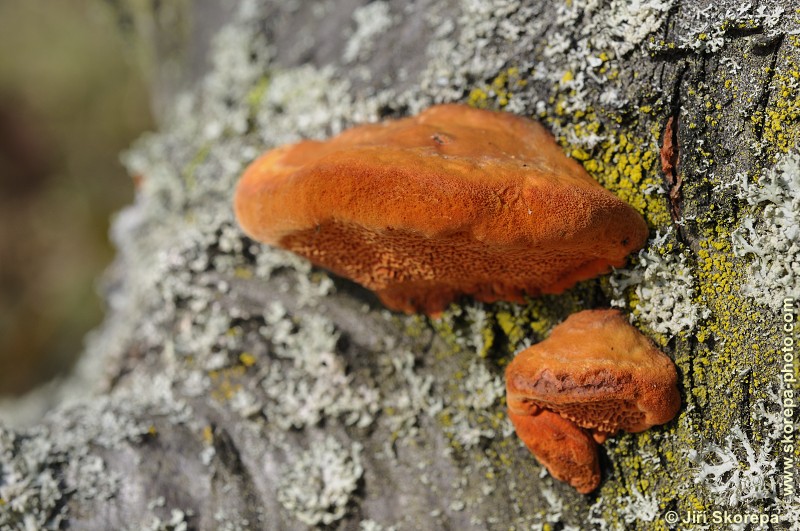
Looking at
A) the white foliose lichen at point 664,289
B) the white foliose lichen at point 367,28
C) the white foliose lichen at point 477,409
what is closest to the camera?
the white foliose lichen at point 664,289

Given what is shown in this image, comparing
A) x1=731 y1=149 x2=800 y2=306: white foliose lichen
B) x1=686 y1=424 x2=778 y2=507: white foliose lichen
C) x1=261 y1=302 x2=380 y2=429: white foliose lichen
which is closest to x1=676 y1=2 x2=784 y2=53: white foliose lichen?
x1=731 y1=149 x2=800 y2=306: white foliose lichen

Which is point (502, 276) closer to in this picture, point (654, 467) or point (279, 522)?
point (654, 467)

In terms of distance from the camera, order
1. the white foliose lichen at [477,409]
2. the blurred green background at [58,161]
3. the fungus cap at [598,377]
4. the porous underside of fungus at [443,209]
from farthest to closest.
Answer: the blurred green background at [58,161]
the white foliose lichen at [477,409]
the fungus cap at [598,377]
the porous underside of fungus at [443,209]

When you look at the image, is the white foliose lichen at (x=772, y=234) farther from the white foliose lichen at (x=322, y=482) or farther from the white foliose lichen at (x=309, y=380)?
the white foliose lichen at (x=322, y=482)

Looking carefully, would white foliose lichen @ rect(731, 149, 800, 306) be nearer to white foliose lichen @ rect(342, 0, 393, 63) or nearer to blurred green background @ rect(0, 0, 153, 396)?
white foliose lichen @ rect(342, 0, 393, 63)

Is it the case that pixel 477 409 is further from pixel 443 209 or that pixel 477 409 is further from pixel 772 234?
pixel 772 234

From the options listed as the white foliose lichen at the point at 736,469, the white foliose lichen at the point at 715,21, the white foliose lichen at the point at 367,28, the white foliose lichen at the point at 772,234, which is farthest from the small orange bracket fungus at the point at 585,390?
the white foliose lichen at the point at 367,28

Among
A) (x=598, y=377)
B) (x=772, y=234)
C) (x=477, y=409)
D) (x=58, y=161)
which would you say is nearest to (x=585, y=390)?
(x=598, y=377)
